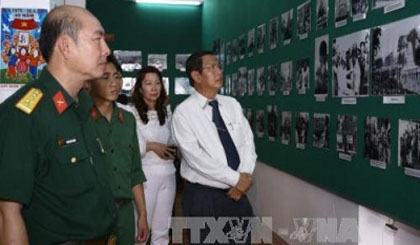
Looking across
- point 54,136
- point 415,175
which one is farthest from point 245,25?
point 54,136

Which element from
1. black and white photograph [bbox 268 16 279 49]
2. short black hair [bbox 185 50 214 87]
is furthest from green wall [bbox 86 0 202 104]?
short black hair [bbox 185 50 214 87]

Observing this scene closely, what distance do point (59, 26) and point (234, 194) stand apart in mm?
1639

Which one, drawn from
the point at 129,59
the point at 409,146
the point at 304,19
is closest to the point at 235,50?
the point at 304,19

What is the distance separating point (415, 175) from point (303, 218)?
1709 millimetres

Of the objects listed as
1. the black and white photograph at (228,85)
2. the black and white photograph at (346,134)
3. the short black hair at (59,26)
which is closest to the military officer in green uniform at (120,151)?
the short black hair at (59,26)

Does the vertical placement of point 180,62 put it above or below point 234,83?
above

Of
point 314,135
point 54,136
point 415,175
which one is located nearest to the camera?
point 54,136

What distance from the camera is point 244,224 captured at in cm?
291

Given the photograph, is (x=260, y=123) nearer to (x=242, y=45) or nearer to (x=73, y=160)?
(x=242, y=45)

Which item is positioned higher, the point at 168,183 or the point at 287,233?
the point at 168,183

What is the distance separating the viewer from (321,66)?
351 cm

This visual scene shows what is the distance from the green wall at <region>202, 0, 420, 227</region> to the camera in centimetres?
256

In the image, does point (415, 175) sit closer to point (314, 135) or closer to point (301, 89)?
point (314, 135)

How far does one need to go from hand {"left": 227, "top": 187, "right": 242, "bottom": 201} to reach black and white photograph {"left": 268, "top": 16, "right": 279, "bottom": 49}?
7.27 feet
